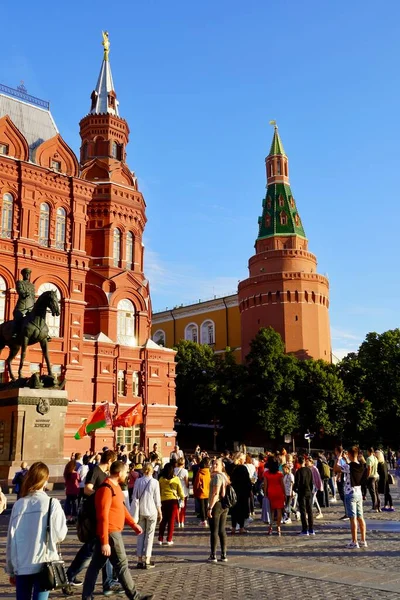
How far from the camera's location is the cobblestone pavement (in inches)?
321

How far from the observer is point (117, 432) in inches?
1644

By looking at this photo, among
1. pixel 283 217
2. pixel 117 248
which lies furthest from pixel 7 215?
pixel 283 217

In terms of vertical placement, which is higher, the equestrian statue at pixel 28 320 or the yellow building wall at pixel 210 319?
the yellow building wall at pixel 210 319

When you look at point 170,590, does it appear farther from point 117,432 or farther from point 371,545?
point 117,432

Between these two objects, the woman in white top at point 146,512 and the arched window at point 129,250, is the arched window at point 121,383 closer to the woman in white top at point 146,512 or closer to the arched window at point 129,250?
the arched window at point 129,250

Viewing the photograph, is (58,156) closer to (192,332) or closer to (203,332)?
(203,332)

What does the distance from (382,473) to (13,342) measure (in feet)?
43.9

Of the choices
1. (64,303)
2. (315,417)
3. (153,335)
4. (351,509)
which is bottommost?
(351,509)

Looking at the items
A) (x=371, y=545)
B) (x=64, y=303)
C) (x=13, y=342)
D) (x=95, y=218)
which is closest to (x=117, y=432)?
(x=64, y=303)

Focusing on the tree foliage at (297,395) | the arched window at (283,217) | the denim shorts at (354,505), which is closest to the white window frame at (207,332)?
the arched window at (283,217)

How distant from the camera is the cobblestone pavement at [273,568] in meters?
8.16

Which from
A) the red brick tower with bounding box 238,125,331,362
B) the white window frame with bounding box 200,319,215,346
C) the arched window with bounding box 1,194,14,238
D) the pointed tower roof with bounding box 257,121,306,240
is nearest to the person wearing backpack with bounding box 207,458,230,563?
the arched window with bounding box 1,194,14,238

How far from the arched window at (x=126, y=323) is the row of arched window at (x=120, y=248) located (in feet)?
9.82

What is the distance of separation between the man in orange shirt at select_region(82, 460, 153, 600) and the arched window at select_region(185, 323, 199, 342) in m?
76.0
